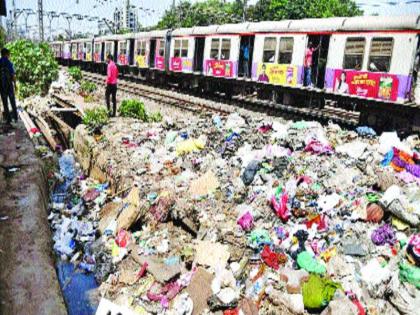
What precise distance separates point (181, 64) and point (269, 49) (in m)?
6.39

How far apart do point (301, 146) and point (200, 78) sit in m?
11.5

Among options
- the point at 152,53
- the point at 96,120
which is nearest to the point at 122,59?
the point at 152,53

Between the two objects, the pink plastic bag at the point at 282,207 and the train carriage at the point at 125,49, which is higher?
the train carriage at the point at 125,49

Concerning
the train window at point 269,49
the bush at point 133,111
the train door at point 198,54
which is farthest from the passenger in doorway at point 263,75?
the bush at point 133,111

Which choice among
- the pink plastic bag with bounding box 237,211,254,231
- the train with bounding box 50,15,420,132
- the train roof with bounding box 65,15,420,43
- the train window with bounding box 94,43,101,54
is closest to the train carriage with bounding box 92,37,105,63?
the train window with bounding box 94,43,101,54

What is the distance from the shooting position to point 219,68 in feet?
52.5

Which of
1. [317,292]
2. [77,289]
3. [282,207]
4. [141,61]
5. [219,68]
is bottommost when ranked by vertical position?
[77,289]

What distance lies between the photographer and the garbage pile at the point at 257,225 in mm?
4320

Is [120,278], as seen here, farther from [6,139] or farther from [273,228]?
[6,139]

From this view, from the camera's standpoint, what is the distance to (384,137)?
705 cm

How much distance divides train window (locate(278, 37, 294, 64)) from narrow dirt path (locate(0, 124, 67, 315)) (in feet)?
26.6

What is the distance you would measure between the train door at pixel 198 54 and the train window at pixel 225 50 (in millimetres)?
1812

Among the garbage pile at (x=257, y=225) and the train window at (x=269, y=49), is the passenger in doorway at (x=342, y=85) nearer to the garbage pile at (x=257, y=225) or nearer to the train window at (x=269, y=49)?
the train window at (x=269, y=49)

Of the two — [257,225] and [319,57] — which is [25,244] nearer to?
[257,225]
